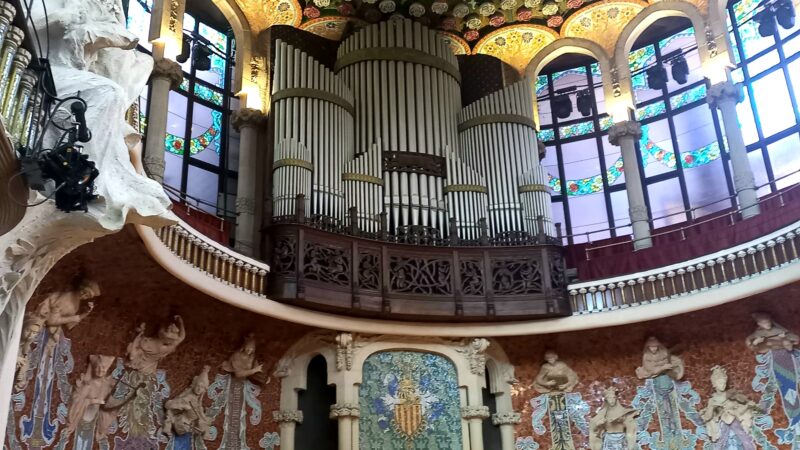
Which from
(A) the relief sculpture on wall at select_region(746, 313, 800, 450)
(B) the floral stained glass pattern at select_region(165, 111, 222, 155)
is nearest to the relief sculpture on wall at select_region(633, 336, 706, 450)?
(A) the relief sculpture on wall at select_region(746, 313, 800, 450)

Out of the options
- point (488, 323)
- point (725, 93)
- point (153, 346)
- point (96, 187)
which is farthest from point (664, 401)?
point (96, 187)

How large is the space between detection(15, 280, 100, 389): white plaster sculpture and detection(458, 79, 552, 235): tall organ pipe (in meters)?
6.36

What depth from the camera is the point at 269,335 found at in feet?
37.9

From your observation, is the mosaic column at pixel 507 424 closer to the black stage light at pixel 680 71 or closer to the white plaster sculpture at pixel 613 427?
the white plaster sculpture at pixel 613 427

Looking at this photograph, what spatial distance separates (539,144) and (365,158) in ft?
12.6

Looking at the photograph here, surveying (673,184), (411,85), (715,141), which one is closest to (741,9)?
(715,141)

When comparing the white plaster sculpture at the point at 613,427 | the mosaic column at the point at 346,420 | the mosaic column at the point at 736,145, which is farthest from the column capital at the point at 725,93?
the mosaic column at the point at 346,420

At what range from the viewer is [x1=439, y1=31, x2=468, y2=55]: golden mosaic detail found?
1569 cm

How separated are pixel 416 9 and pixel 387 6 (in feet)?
1.79

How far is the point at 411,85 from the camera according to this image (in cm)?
1391

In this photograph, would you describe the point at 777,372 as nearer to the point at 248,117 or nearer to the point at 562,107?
the point at 562,107

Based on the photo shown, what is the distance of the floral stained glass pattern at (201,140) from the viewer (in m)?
13.1

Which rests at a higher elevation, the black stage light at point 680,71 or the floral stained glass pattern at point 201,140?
the black stage light at point 680,71

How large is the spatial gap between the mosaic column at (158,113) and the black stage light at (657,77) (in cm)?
868
